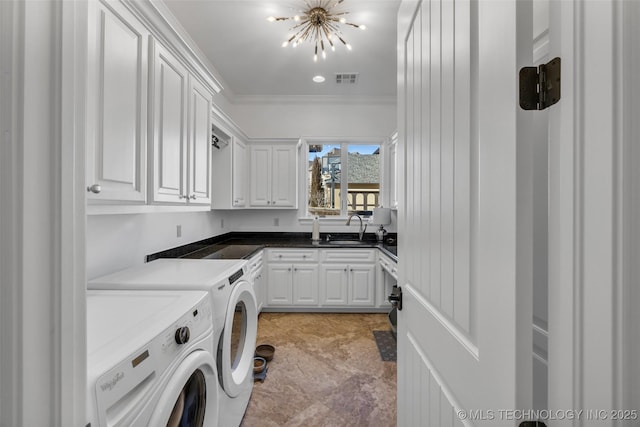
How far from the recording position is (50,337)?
15.1 inches

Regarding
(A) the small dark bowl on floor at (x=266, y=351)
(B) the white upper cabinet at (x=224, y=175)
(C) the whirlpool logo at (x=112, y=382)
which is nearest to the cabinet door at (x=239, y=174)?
(B) the white upper cabinet at (x=224, y=175)

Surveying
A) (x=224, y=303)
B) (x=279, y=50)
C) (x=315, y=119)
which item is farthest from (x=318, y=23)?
(x=224, y=303)

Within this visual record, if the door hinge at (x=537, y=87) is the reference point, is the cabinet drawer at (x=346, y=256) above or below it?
below

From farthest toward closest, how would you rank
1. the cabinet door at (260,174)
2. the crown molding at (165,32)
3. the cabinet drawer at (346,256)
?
the cabinet door at (260,174) < the cabinet drawer at (346,256) < the crown molding at (165,32)

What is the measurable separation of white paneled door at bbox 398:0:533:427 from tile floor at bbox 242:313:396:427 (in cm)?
90

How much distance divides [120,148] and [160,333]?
0.81 m

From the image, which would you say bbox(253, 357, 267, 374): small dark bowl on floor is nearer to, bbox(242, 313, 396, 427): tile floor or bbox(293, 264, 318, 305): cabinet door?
bbox(242, 313, 396, 427): tile floor

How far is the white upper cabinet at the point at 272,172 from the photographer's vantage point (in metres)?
3.56

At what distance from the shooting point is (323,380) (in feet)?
6.49

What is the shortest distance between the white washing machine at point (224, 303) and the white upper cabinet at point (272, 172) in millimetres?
1788

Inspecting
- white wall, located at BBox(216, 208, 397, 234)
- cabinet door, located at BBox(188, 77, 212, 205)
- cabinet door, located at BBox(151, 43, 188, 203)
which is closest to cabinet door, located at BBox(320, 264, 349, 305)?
white wall, located at BBox(216, 208, 397, 234)

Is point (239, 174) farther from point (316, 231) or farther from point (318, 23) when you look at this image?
point (318, 23)

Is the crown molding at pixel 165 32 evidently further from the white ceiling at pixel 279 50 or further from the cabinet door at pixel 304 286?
the cabinet door at pixel 304 286

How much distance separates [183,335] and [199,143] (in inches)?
56.6
